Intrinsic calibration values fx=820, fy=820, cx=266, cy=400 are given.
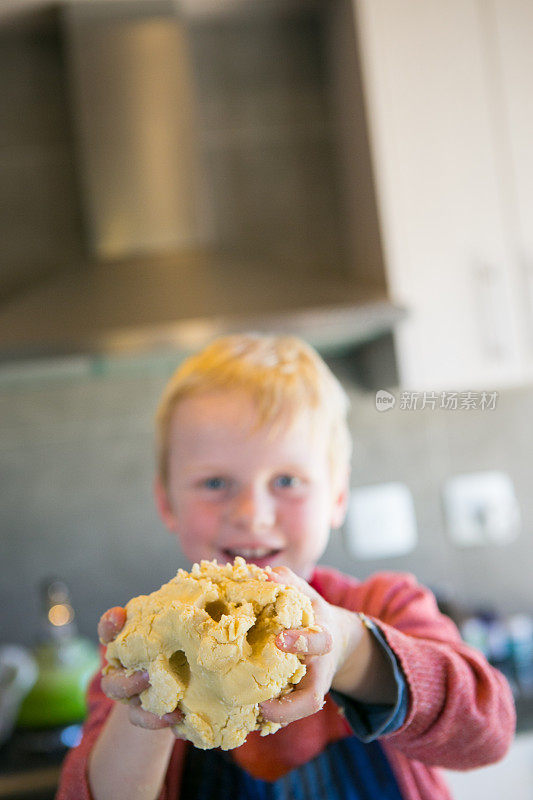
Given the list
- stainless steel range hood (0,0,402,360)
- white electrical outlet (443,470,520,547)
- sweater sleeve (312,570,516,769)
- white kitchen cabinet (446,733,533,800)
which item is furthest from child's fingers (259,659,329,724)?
white electrical outlet (443,470,520,547)

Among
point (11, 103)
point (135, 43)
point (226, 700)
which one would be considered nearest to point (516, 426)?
point (135, 43)

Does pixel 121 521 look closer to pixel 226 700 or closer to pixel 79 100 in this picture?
pixel 79 100

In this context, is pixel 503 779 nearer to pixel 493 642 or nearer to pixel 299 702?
pixel 493 642

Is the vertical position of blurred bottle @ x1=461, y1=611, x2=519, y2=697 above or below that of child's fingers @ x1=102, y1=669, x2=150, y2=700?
below

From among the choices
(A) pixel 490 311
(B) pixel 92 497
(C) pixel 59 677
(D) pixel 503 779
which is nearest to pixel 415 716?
(D) pixel 503 779

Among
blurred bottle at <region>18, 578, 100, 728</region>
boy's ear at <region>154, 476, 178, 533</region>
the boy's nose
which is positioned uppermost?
the boy's nose

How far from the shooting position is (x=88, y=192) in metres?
1.44

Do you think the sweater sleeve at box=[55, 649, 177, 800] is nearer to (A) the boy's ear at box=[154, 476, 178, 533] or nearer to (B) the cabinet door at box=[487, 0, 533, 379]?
(A) the boy's ear at box=[154, 476, 178, 533]

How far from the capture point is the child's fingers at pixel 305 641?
347 millimetres

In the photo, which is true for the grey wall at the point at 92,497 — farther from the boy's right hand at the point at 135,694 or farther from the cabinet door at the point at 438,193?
the boy's right hand at the point at 135,694

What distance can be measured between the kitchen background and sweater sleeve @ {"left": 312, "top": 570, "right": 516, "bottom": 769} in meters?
0.78

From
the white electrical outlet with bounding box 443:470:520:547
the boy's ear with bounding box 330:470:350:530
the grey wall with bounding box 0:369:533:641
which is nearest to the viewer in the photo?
the boy's ear with bounding box 330:470:350:530

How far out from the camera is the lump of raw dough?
0.35m

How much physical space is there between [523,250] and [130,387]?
2.54 feet
